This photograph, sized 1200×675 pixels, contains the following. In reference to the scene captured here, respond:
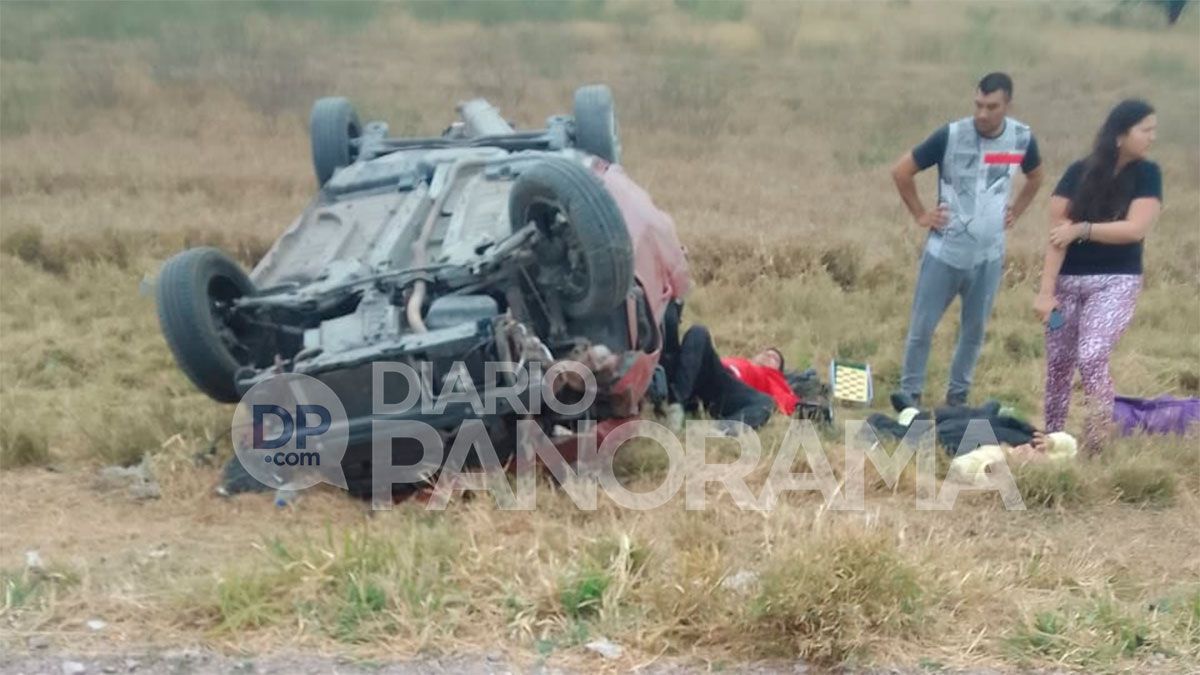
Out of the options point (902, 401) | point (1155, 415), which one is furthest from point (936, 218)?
point (1155, 415)

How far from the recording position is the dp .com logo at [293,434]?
5.19 m

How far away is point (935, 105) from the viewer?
535 inches

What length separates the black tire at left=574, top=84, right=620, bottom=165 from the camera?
7.48m

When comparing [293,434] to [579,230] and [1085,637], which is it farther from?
[1085,637]

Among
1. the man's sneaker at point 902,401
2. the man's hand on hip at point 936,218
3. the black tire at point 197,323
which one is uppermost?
the man's hand on hip at point 936,218

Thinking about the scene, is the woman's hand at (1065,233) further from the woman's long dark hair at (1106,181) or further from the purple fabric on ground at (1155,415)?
the purple fabric on ground at (1155,415)

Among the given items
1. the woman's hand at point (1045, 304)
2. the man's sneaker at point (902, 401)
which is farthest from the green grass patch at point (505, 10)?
the woman's hand at point (1045, 304)

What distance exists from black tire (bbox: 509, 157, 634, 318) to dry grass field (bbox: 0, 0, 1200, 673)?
2.56 ft

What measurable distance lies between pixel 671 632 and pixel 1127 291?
3.02 metres

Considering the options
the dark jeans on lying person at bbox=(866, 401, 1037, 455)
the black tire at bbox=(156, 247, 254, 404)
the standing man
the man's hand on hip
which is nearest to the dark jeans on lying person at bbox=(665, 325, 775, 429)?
the dark jeans on lying person at bbox=(866, 401, 1037, 455)

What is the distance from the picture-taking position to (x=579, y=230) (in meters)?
5.34

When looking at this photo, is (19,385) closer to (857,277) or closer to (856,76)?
(857,277)

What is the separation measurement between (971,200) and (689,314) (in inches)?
125

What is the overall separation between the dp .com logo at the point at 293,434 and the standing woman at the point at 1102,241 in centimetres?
301
